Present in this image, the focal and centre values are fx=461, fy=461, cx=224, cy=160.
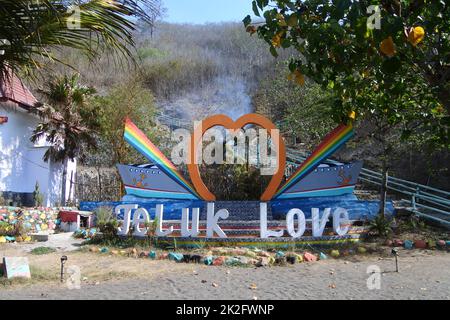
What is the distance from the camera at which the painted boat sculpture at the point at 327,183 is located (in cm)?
1338

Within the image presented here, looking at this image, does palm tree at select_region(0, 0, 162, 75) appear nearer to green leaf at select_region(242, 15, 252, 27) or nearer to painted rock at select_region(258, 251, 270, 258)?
green leaf at select_region(242, 15, 252, 27)

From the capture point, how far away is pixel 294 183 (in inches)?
524

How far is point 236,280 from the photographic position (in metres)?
7.49

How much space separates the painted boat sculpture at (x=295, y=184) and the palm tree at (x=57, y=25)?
10517 millimetres

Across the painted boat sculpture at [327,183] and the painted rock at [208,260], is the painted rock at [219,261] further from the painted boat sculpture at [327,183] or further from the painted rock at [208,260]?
the painted boat sculpture at [327,183]

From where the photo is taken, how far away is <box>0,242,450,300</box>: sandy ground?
6.44 m

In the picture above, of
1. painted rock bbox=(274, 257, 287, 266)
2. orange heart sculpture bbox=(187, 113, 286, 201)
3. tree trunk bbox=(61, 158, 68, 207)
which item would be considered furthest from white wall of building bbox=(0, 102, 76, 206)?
painted rock bbox=(274, 257, 287, 266)

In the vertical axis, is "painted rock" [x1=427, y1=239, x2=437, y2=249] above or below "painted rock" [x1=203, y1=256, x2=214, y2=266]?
above

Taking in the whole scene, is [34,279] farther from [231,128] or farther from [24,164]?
[24,164]

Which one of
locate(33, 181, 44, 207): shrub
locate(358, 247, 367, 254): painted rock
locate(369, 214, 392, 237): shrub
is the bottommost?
locate(358, 247, 367, 254): painted rock

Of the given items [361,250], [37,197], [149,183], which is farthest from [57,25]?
[37,197]

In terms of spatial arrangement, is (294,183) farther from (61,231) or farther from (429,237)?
(61,231)

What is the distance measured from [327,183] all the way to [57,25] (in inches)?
449

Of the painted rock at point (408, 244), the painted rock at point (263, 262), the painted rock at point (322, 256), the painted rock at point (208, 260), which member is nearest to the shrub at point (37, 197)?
the painted rock at point (208, 260)
